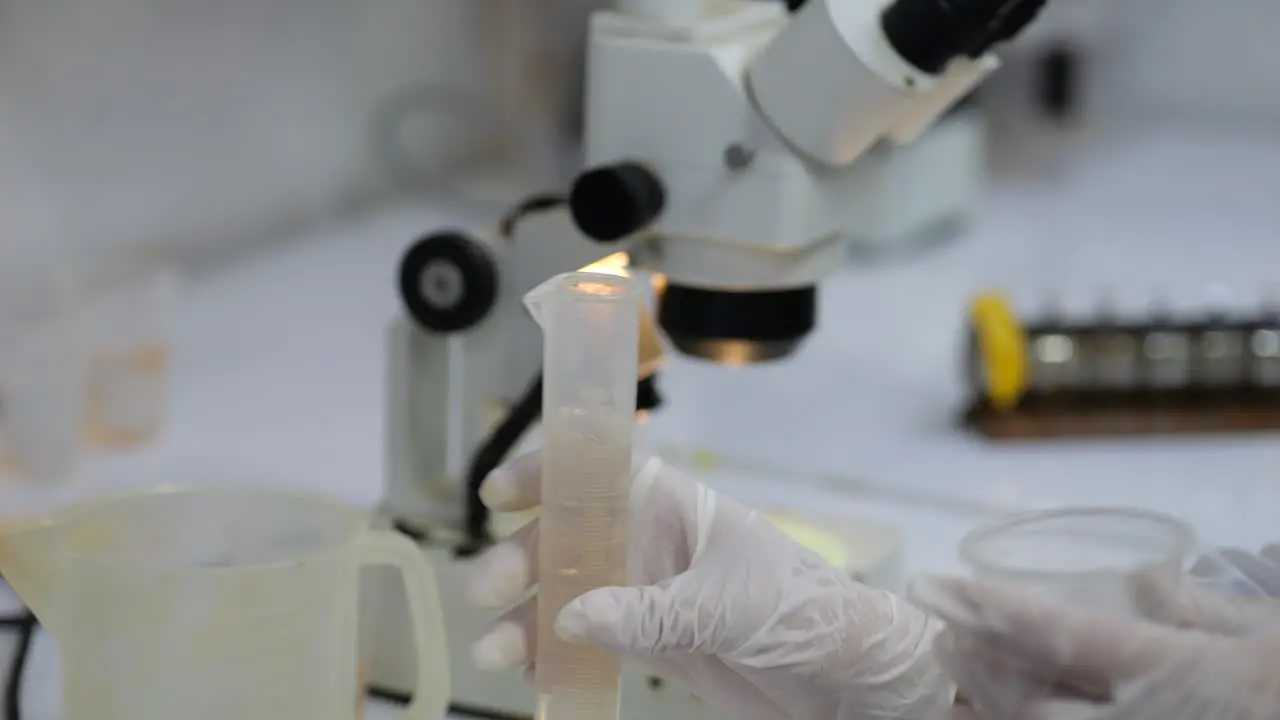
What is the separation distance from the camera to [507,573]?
63 cm

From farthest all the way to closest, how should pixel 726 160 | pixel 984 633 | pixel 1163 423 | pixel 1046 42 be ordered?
pixel 1046 42, pixel 1163 423, pixel 726 160, pixel 984 633

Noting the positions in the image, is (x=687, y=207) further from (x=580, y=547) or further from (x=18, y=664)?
(x=18, y=664)

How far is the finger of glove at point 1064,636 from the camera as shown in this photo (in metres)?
Answer: 0.55

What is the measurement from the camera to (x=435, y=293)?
87 centimetres

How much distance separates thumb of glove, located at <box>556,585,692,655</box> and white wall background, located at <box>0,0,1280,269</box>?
885 mm

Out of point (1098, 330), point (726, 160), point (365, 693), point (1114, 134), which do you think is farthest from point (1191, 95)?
point (365, 693)

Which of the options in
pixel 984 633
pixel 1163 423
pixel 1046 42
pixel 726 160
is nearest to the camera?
pixel 984 633

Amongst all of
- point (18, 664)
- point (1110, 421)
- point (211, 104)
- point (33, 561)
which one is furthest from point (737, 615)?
point (211, 104)

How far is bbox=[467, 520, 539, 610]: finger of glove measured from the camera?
628 mm

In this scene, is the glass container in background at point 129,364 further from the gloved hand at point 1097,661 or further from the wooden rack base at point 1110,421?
the gloved hand at point 1097,661

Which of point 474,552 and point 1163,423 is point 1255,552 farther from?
point 1163,423

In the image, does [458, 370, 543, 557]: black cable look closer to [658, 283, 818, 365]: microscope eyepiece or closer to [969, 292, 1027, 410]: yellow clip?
[658, 283, 818, 365]: microscope eyepiece

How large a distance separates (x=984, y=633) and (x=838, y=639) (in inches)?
2.7

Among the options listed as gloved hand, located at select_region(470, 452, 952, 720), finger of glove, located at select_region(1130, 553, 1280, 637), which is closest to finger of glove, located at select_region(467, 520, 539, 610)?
gloved hand, located at select_region(470, 452, 952, 720)
